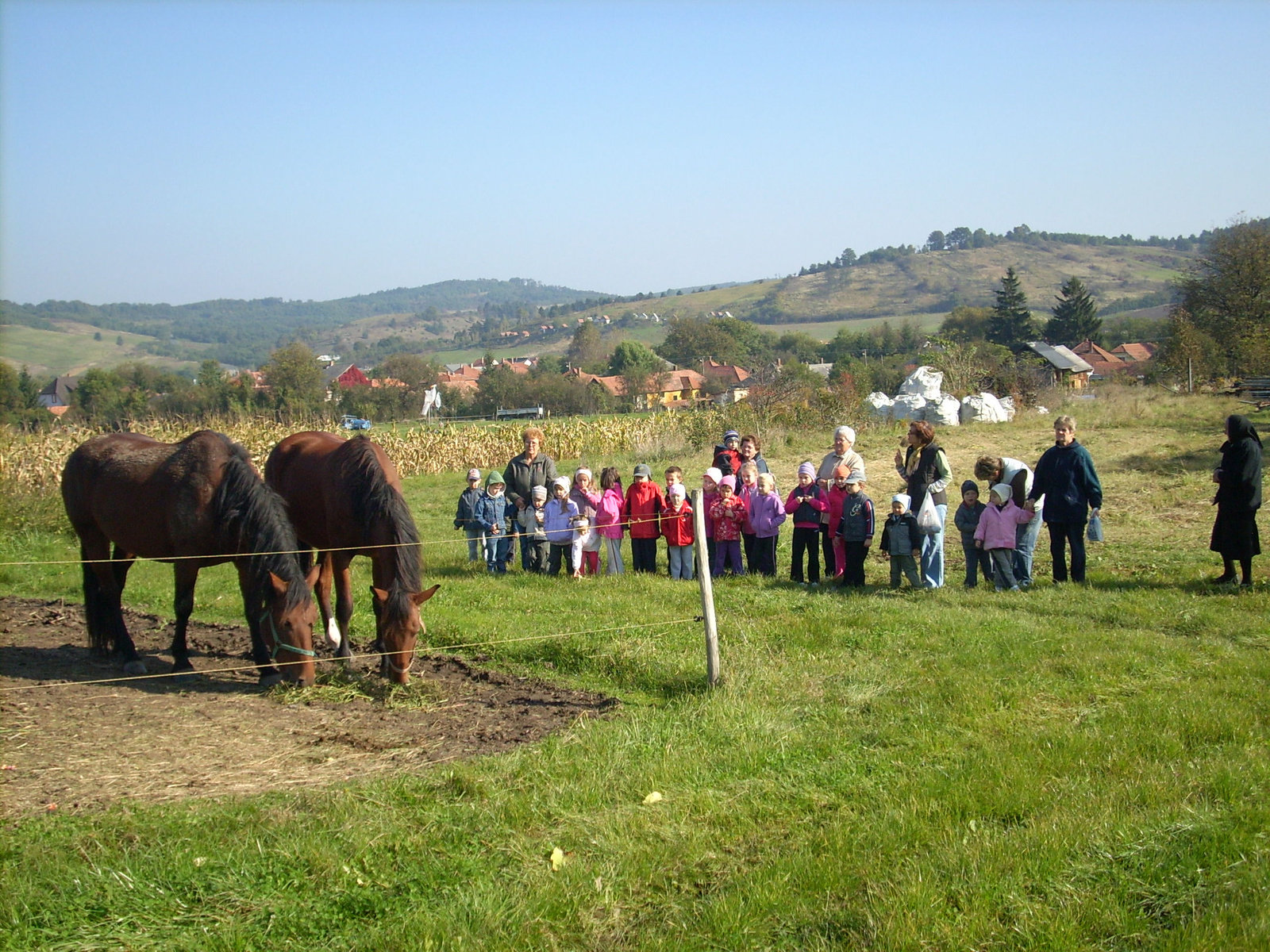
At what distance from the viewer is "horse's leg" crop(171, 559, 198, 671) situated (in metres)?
8.13

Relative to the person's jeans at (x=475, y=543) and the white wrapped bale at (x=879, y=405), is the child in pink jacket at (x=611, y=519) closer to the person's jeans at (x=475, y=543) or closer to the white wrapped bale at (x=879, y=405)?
the person's jeans at (x=475, y=543)

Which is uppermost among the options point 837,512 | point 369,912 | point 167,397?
point 167,397

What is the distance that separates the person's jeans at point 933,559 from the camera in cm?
986

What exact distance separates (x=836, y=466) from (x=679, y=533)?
2.02m

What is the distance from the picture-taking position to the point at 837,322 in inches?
5374

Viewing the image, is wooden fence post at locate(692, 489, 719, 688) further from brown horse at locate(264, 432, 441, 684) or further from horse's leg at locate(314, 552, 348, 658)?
horse's leg at locate(314, 552, 348, 658)

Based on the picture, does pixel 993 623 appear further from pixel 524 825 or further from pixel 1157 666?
pixel 524 825

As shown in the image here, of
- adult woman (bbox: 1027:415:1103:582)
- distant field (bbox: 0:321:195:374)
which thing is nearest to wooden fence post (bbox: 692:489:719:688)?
adult woman (bbox: 1027:415:1103:582)

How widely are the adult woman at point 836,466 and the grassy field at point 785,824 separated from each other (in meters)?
2.42

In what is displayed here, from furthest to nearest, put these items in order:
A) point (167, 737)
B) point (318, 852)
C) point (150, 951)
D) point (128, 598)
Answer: point (128, 598) → point (167, 737) → point (318, 852) → point (150, 951)

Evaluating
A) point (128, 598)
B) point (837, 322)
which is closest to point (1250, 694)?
point (128, 598)

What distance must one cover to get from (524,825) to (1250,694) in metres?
4.84

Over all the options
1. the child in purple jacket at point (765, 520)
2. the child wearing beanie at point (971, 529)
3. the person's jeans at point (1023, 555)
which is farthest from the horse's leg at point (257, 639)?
the person's jeans at point (1023, 555)

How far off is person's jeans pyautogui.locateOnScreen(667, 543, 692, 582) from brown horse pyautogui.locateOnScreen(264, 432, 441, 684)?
371 cm
